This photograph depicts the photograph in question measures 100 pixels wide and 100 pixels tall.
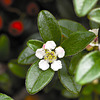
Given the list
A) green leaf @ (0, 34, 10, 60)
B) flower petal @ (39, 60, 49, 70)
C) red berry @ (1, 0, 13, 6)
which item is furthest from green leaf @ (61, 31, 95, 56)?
red berry @ (1, 0, 13, 6)

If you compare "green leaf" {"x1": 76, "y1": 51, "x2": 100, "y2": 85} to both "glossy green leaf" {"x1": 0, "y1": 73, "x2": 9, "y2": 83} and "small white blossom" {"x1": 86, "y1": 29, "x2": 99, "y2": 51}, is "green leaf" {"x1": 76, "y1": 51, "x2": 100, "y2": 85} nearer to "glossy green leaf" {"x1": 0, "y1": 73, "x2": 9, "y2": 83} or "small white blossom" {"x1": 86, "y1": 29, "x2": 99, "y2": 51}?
"small white blossom" {"x1": 86, "y1": 29, "x2": 99, "y2": 51}

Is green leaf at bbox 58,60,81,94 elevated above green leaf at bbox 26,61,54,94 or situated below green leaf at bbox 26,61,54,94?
below

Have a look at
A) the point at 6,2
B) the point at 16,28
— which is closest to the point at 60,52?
the point at 16,28

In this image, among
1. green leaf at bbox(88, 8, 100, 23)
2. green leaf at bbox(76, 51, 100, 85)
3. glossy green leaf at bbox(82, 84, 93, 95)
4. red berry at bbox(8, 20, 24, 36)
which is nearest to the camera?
green leaf at bbox(76, 51, 100, 85)

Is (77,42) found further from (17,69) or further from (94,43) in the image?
(17,69)

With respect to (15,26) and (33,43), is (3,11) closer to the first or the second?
(15,26)

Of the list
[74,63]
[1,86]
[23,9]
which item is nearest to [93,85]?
[74,63]
